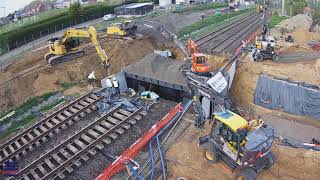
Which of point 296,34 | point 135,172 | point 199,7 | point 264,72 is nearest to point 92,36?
point 264,72

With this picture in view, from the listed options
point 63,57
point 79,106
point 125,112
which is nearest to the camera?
point 125,112

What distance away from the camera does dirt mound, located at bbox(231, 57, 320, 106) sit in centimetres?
2138

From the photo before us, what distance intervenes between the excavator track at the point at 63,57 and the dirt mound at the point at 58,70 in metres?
0.44

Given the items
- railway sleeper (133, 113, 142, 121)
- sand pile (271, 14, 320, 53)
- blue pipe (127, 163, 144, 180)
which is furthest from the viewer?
sand pile (271, 14, 320, 53)

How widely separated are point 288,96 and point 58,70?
15.8 m

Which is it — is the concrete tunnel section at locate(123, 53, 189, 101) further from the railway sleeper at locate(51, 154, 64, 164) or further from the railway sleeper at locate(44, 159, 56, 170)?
the railway sleeper at locate(44, 159, 56, 170)

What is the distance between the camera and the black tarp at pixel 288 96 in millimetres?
18891

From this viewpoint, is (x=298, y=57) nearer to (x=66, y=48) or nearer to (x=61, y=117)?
(x=61, y=117)

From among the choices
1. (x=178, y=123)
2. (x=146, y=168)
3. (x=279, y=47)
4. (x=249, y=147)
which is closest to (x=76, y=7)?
(x=279, y=47)

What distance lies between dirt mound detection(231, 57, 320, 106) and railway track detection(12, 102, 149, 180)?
256 inches

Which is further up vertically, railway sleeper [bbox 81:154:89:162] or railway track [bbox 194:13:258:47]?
railway track [bbox 194:13:258:47]

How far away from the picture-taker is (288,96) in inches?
771

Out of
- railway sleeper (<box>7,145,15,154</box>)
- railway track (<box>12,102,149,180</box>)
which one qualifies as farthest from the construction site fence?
railway track (<box>12,102,149,180</box>)

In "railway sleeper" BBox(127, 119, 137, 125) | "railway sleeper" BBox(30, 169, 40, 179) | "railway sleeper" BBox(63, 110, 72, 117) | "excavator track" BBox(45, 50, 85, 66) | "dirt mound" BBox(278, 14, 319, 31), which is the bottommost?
"railway sleeper" BBox(30, 169, 40, 179)
